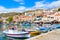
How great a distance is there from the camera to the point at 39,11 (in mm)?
5668

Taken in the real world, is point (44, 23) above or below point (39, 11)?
below

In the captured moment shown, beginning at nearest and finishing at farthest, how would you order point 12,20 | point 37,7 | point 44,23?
point 37,7
point 12,20
point 44,23

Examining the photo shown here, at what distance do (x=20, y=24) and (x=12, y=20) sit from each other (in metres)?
0.90

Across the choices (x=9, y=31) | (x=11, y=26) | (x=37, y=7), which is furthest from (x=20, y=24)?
(x=37, y=7)

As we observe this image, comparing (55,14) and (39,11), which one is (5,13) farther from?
(55,14)

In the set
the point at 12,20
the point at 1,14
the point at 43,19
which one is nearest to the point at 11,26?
the point at 12,20

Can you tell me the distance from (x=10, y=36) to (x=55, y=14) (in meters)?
1.92

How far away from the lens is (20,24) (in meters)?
6.94

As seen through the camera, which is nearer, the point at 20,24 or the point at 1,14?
the point at 1,14

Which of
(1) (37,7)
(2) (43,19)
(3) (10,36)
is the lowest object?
(3) (10,36)

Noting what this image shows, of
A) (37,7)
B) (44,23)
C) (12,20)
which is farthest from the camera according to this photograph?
(44,23)

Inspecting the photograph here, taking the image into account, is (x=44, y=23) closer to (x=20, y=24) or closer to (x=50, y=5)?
(x=20, y=24)

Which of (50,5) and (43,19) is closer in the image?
(50,5)

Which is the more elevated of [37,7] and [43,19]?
[37,7]
